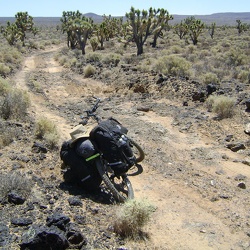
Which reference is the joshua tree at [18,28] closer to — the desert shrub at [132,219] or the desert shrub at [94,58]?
the desert shrub at [94,58]

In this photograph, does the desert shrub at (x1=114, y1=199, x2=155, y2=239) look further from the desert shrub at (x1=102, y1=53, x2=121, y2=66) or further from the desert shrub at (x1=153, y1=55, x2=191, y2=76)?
the desert shrub at (x1=102, y1=53, x2=121, y2=66)

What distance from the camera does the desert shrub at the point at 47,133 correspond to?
723 cm

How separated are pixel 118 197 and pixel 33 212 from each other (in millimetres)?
1448

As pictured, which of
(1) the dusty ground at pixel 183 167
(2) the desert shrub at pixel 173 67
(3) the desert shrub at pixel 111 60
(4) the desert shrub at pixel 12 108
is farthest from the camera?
(3) the desert shrub at pixel 111 60

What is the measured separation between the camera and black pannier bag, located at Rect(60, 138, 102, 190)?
5500 mm

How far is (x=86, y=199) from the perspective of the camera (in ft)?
17.3

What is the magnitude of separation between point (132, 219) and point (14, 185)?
1.89 meters

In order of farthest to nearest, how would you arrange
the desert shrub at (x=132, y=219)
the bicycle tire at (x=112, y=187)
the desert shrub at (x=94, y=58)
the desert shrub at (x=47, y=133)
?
the desert shrub at (x=94, y=58), the desert shrub at (x=47, y=133), the bicycle tire at (x=112, y=187), the desert shrub at (x=132, y=219)

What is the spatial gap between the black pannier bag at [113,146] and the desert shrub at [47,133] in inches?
80.6

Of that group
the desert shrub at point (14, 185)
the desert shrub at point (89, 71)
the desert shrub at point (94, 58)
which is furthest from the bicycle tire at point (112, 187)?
the desert shrub at point (94, 58)

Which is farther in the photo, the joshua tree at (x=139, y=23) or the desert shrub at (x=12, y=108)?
the joshua tree at (x=139, y=23)

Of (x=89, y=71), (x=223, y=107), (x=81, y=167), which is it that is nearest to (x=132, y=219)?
(x=81, y=167)

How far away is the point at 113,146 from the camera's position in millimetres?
5359

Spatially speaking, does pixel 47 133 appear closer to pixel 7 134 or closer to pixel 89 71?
pixel 7 134
